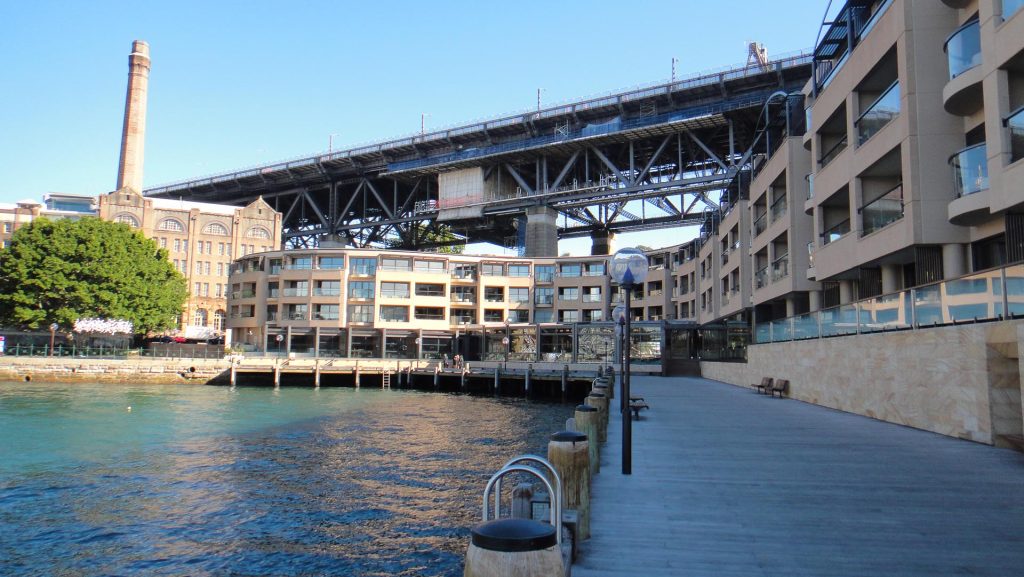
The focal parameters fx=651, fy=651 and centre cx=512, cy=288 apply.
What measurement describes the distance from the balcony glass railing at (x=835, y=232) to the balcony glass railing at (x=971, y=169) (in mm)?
7108

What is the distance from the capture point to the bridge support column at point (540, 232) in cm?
8538

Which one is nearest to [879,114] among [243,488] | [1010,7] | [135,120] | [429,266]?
[1010,7]

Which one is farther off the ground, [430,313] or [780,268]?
[780,268]

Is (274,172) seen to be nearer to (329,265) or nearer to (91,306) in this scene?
(329,265)

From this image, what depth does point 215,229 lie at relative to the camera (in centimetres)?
9925

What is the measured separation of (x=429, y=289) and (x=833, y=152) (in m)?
58.8

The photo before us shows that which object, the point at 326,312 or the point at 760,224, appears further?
the point at 326,312

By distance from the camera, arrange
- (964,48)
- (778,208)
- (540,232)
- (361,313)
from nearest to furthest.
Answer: (964,48), (778,208), (361,313), (540,232)

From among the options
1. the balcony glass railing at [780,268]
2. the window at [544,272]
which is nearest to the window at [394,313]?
the window at [544,272]

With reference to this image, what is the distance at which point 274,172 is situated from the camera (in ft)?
358

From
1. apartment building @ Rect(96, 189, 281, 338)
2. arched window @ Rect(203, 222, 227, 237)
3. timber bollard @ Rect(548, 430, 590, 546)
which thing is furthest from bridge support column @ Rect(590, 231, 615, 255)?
timber bollard @ Rect(548, 430, 590, 546)

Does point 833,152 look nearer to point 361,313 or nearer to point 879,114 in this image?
point 879,114

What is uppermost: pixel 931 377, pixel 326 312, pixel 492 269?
pixel 492 269

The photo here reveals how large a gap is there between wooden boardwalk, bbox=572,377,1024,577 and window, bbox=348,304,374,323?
66.2m
